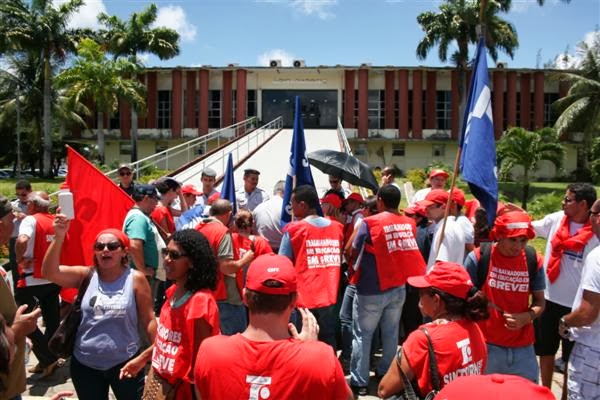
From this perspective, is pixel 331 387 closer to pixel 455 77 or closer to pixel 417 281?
pixel 417 281

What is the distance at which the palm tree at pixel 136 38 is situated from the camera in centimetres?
3262

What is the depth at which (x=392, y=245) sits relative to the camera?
15.8 feet

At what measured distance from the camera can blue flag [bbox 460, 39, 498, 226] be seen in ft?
14.4

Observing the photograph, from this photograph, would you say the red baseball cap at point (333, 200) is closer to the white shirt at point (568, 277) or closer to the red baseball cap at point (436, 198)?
the red baseball cap at point (436, 198)

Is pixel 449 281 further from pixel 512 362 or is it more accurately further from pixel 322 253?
pixel 322 253

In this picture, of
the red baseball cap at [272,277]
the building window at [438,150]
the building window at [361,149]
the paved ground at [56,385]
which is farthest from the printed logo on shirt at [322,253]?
the building window at [438,150]

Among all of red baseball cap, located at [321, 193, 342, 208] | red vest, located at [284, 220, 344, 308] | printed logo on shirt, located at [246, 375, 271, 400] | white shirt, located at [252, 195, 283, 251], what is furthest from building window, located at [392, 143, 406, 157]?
printed logo on shirt, located at [246, 375, 271, 400]

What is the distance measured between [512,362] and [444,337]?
1413mm

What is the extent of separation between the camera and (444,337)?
2.59 metres

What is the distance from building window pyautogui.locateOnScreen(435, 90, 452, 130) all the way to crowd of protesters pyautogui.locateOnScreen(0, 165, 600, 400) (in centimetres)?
2863

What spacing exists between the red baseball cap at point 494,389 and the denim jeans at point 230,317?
341cm

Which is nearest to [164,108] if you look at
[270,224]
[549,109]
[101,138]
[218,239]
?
[101,138]

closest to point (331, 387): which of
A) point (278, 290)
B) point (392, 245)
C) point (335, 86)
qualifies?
point (278, 290)

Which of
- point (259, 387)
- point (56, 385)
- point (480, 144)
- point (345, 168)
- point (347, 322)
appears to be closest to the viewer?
point (259, 387)
